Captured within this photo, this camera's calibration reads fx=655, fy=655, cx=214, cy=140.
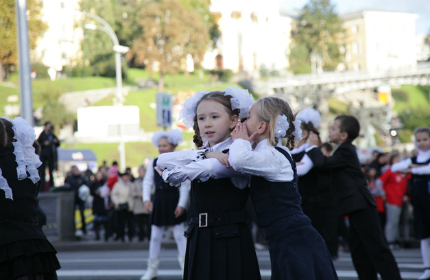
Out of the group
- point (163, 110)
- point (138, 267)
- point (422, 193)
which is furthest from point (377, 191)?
point (138, 267)

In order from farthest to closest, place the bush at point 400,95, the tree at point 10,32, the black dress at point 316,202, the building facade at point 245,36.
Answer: the building facade at point 245,36, the bush at point 400,95, the tree at point 10,32, the black dress at point 316,202

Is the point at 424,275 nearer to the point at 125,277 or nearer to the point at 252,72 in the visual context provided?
the point at 125,277

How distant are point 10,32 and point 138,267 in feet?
16.6

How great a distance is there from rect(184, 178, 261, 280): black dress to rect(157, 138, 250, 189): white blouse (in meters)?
0.08

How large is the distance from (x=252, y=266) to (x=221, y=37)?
12450 cm

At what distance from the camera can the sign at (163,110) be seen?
15.8 metres

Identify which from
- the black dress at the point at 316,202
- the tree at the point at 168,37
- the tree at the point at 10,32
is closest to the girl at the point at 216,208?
the black dress at the point at 316,202

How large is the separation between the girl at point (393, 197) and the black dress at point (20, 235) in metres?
10.3

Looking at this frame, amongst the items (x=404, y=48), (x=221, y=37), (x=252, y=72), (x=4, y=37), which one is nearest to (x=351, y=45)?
(x=404, y=48)

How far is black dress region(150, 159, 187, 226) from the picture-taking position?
905cm

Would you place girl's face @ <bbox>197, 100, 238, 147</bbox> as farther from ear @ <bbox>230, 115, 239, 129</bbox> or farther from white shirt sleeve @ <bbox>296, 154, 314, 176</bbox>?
white shirt sleeve @ <bbox>296, 154, 314, 176</bbox>

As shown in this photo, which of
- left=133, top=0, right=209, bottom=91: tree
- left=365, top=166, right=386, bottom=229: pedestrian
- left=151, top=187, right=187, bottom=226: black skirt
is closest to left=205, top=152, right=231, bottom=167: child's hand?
left=151, top=187, right=187, bottom=226: black skirt

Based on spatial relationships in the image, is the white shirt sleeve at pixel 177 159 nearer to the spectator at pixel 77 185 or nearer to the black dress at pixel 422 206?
the black dress at pixel 422 206

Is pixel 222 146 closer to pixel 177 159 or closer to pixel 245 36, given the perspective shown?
pixel 177 159
